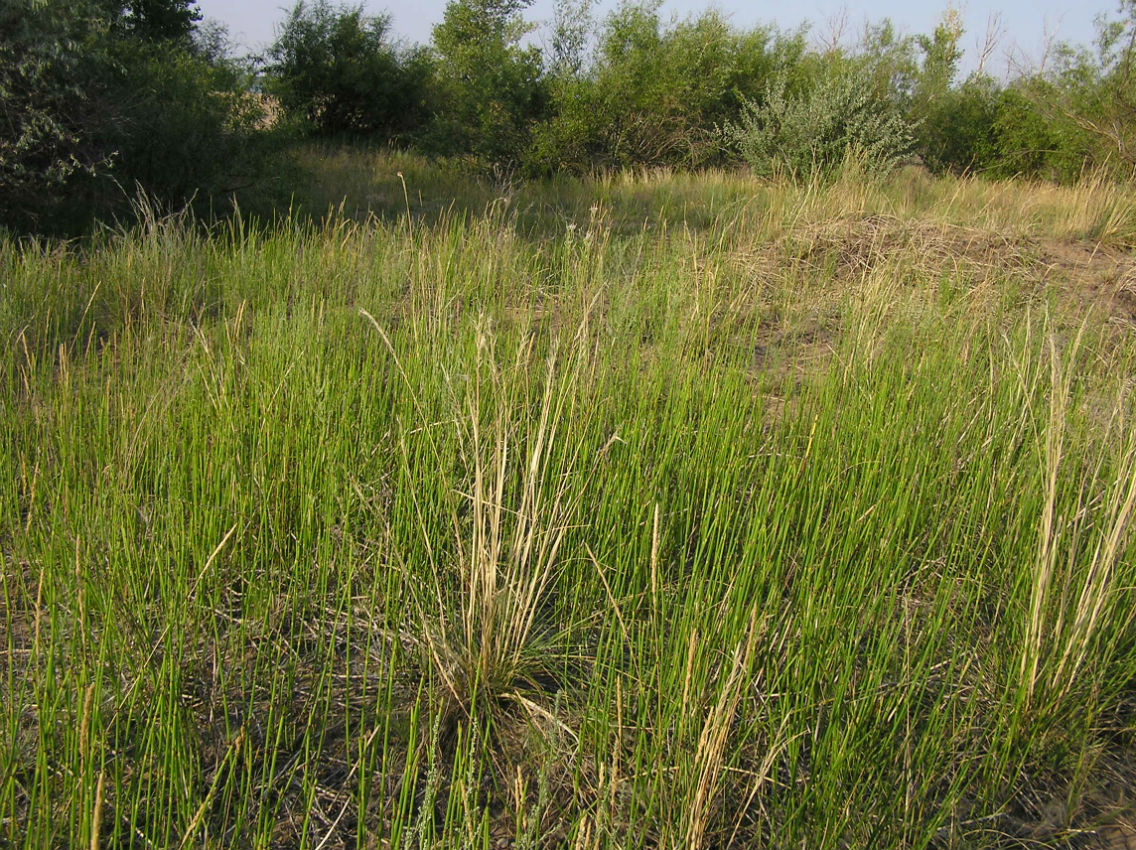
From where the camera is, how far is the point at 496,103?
1051 centimetres

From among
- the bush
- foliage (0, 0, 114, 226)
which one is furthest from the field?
the bush

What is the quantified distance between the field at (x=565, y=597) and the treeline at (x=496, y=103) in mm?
2141

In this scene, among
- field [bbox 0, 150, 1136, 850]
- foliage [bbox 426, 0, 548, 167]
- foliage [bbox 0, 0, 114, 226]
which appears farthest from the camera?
foliage [bbox 426, 0, 548, 167]

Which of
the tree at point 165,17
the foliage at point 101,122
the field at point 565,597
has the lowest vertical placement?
the field at point 565,597

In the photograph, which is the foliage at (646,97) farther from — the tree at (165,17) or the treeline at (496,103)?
the tree at (165,17)

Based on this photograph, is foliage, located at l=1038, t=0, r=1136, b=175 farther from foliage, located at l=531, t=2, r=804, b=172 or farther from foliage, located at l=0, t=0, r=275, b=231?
foliage, located at l=0, t=0, r=275, b=231

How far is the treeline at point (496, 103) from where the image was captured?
5.34m

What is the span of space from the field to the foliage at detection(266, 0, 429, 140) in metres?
9.51

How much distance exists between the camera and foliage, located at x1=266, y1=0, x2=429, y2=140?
1228 centimetres

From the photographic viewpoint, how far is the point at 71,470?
239 cm

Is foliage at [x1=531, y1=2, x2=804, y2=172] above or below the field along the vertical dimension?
above

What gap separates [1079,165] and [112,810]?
12.8 m

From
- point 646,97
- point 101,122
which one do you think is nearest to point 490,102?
point 646,97

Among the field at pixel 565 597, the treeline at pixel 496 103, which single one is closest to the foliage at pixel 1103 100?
the treeline at pixel 496 103
